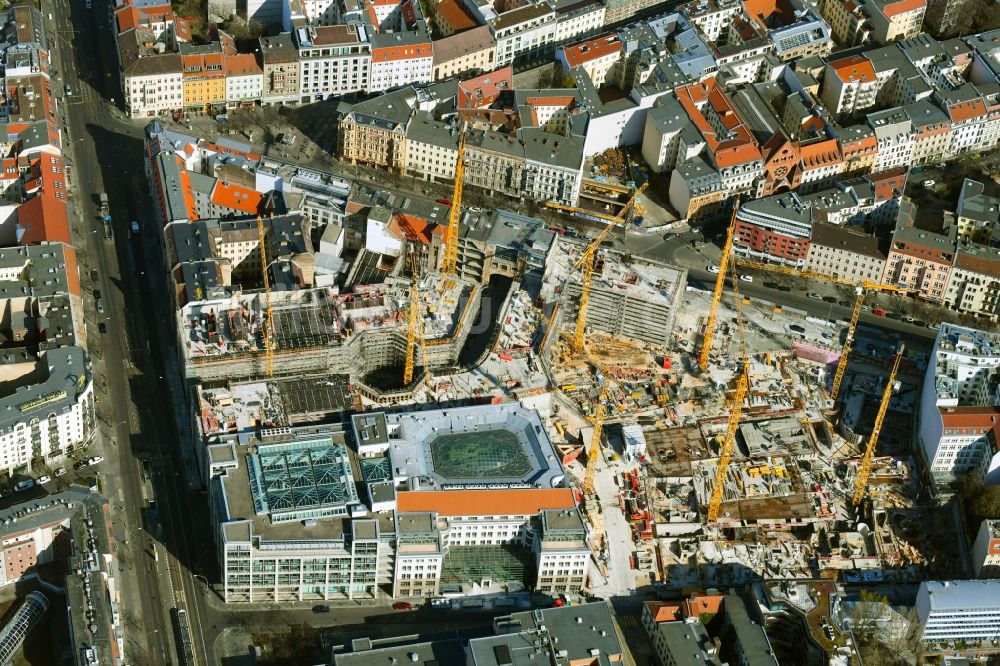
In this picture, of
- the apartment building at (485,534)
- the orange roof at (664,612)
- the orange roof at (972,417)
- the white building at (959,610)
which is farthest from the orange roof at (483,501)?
the orange roof at (972,417)

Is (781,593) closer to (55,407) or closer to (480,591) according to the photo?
(480,591)

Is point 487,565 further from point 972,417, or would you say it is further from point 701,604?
point 972,417

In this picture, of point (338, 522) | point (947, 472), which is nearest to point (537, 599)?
point (338, 522)

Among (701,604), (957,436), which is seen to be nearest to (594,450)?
(701,604)

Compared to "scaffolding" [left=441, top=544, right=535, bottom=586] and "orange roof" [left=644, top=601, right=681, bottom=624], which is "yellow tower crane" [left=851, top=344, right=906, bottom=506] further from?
"scaffolding" [left=441, top=544, right=535, bottom=586]

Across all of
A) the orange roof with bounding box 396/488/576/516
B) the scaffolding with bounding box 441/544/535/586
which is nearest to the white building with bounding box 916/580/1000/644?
the orange roof with bounding box 396/488/576/516

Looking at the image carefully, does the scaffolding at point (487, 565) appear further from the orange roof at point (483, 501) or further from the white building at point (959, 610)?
the white building at point (959, 610)

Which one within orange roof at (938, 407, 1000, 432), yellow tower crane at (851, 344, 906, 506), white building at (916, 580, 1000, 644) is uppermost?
orange roof at (938, 407, 1000, 432)
